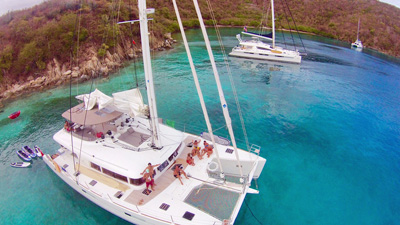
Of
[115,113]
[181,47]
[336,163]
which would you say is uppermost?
[181,47]

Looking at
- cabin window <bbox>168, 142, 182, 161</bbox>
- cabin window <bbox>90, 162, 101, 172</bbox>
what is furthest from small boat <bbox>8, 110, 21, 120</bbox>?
cabin window <bbox>168, 142, 182, 161</bbox>

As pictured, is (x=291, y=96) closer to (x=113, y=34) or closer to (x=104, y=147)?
(x=104, y=147)

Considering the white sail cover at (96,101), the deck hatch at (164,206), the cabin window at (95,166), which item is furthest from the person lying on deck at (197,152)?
the white sail cover at (96,101)

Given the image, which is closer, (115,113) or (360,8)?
(115,113)

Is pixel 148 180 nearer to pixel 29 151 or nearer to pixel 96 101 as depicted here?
pixel 96 101

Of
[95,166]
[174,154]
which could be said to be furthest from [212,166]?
[95,166]

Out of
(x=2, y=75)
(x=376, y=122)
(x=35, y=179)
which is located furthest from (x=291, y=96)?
(x=2, y=75)
